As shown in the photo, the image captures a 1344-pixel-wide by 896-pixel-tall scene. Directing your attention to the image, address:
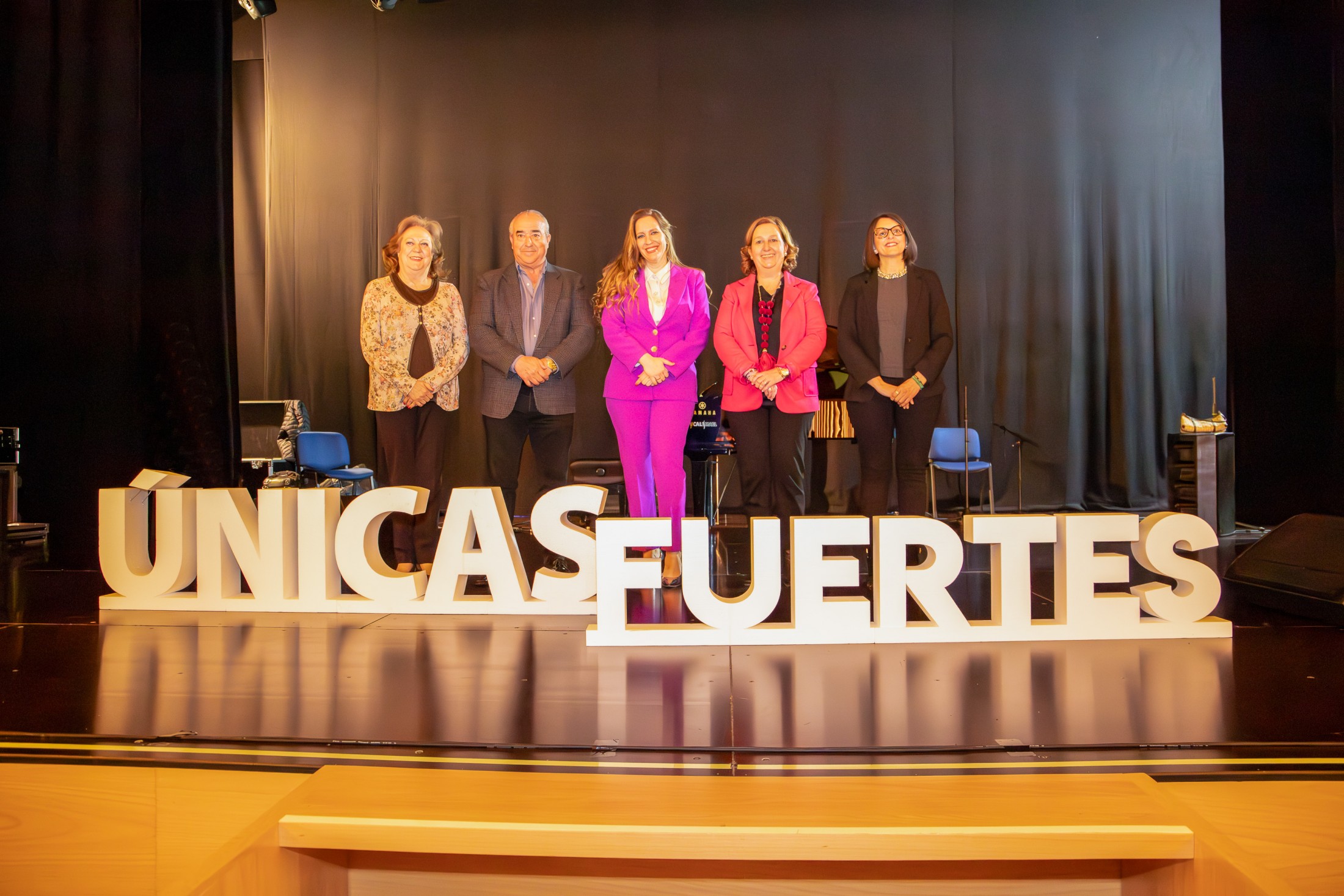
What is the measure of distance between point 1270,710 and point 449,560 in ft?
7.07

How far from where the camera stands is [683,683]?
6.43 ft

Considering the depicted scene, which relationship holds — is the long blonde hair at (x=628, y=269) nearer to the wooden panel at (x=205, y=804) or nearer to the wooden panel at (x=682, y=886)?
the wooden panel at (x=205, y=804)

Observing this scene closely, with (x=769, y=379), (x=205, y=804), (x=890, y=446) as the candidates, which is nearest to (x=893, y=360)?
(x=890, y=446)

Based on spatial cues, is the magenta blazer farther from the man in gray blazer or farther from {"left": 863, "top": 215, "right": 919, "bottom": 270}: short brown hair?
{"left": 863, "top": 215, "right": 919, "bottom": 270}: short brown hair

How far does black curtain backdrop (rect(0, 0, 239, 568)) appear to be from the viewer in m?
4.18

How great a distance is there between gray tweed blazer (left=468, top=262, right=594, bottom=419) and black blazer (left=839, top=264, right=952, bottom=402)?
3.46ft

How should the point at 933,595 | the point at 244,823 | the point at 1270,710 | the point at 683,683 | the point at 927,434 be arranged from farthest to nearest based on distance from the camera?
the point at 927,434, the point at 933,595, the point at 683,683, the point at 1270,710, the point at 244,823

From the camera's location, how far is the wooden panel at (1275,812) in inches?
53.2

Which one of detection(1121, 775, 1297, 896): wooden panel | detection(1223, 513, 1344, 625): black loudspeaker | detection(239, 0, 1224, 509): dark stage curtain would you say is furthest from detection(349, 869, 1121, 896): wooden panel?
detection(239, 0, 1224, 509): dark stage curtain

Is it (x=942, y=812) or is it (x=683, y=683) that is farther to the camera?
(x=683, y=683)

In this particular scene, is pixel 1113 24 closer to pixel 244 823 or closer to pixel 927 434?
pixel 927 434

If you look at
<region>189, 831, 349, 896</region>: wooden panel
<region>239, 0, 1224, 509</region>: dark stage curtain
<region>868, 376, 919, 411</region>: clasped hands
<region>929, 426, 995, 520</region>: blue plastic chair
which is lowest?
<region>189, 831, 349, 896</region>: wooden panel

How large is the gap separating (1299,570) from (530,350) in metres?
2.73

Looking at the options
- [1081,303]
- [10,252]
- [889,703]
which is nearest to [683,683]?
[889,703]
